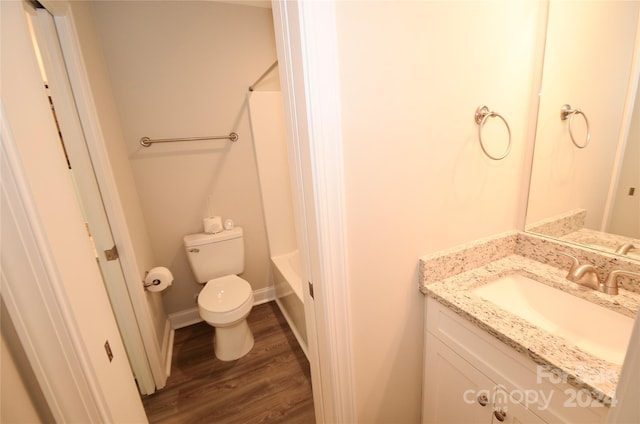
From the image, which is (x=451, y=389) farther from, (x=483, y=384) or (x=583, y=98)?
(x=583, y=98)

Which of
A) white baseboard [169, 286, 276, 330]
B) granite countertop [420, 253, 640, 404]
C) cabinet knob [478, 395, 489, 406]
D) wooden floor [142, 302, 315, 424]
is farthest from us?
white baseboard [169, 286, 276, 330]

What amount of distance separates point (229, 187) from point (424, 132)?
1816mm

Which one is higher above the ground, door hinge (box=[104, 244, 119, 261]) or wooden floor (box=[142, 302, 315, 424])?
door hinge (box=[104, 244, 119, 261])

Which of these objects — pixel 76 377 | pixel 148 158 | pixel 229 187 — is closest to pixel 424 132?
pixel 76 377

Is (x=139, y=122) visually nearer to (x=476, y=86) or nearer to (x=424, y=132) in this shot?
(x=424, y=132)

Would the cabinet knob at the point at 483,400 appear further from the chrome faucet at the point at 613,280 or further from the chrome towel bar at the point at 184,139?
the chrome towel bar at the point at 184,139

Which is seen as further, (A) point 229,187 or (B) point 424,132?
(A) point 229,187

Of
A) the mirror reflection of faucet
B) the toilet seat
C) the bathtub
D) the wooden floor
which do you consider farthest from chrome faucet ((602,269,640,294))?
the toilet seat

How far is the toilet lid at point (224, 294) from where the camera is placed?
1.85 metres

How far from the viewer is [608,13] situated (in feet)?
3.11

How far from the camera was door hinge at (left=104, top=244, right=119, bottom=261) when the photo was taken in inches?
55.9

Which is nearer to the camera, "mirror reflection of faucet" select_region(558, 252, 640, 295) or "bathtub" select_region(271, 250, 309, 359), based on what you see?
"mirror reflection of faucet" select_region(558, 252, 640, 295)

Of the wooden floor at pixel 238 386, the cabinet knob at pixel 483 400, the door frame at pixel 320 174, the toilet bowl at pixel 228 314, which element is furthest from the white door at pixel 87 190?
the cabinet knob at pixel 483 400

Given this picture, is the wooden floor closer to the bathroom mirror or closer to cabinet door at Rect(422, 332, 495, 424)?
cabinet door at Rect(422, 332, 495, 424)
